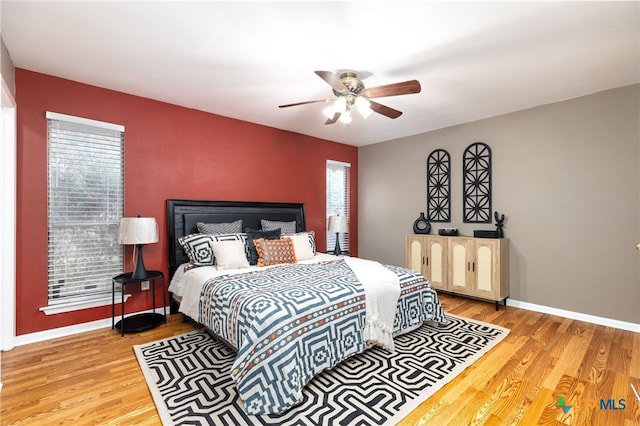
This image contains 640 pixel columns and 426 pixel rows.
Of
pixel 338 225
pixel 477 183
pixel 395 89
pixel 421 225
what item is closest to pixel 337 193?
pixel 338 225

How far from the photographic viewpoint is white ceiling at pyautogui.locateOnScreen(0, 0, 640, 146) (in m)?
1.99

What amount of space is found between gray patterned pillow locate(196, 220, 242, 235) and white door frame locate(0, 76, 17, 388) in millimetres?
1643

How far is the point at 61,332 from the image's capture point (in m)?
2.96

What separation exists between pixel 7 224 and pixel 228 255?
1910mm

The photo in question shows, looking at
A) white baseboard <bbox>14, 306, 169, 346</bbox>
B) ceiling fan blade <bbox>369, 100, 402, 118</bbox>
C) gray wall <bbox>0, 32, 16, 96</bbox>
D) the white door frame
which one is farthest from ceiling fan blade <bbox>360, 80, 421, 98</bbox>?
white baseboard <bbox>14, 306, 169, 346</bbox>

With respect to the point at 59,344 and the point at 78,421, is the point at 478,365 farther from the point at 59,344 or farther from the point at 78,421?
the point at 59,344

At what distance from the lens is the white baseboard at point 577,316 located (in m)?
3.15

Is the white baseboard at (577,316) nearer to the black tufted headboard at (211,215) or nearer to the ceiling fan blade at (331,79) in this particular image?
the black tufted headboard at (211,215)

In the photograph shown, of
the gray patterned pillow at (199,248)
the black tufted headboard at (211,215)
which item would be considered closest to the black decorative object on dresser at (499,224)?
the black tufted headboard at (211,215)

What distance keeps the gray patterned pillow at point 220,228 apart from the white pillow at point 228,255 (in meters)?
0.38

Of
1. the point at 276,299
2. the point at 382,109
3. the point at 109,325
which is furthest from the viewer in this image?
the point at 109,325

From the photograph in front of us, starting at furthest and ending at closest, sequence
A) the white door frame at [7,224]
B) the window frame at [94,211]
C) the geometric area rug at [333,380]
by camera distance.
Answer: the window frame at [94,211]
the white door frame at [7,224]
the geometric area rug at [333,380]

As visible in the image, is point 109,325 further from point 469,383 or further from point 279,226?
A: point 469,383

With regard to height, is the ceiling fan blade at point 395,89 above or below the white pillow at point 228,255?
above
